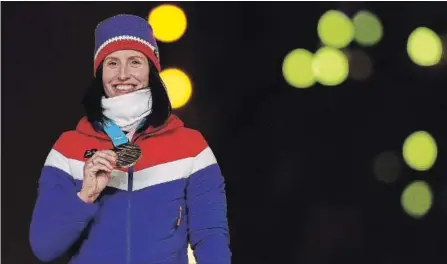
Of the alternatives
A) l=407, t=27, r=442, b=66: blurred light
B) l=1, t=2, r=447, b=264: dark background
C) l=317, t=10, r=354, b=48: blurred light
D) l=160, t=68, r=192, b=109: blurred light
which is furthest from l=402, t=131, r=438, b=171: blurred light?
l=160, t=68, r=192, b=109: blurred light

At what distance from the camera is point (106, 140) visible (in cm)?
109

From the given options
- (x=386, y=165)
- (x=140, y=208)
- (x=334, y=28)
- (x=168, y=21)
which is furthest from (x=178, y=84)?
(x=140, y=208)

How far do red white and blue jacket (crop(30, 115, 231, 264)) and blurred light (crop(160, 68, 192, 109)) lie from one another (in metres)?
0.63

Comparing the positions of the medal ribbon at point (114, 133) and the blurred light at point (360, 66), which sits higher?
the blurred light at point (360, 66)

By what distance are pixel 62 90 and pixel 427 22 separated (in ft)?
2.82

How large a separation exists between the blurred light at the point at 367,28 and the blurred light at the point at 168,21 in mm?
402

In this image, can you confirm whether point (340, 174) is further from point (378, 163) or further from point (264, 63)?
point (264, 63)

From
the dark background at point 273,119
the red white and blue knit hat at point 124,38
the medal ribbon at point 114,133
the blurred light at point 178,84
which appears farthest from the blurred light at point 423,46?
the medal ribbon at point 114,133

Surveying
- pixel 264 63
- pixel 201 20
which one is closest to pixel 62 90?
pixel 201 20

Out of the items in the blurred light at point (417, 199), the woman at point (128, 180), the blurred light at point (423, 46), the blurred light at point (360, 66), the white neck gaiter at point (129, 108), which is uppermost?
the blurred light at point (423, 46)

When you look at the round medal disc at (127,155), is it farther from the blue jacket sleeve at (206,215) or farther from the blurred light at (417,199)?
the blurred light at (417,199)

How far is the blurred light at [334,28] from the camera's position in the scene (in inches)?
69.4

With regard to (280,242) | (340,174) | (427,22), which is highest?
(427,22)

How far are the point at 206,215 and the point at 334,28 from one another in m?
0.83
